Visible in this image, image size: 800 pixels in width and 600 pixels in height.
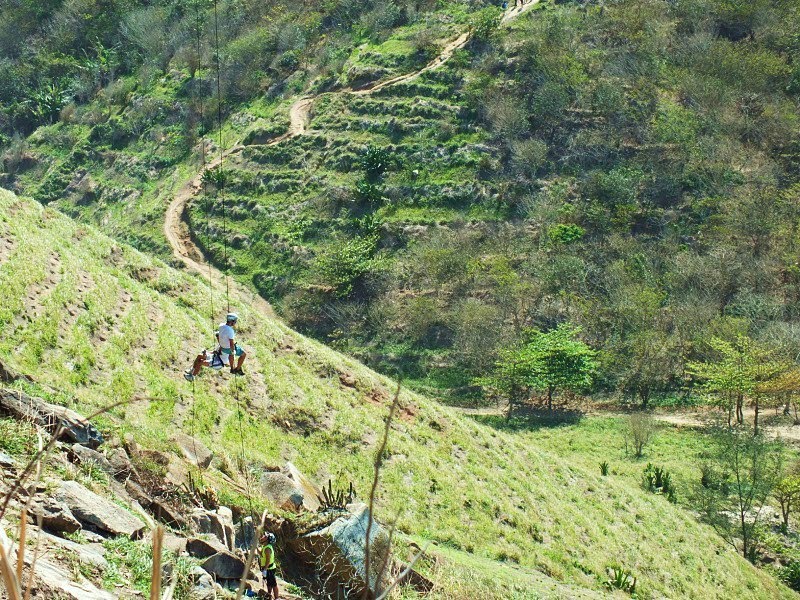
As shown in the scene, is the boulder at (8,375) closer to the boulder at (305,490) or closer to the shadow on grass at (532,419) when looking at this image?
the boulder at (305,490)

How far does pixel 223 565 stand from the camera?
6484 millimetres

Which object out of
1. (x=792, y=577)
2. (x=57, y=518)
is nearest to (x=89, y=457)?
(x=57, y=518)

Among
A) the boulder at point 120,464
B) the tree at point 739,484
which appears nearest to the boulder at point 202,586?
the boulder at point 120,464

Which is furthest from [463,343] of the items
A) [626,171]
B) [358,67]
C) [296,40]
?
[296,40]

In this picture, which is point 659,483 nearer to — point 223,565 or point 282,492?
point 282,492

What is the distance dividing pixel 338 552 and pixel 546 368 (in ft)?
81.0

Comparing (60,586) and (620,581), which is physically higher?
(60,586)

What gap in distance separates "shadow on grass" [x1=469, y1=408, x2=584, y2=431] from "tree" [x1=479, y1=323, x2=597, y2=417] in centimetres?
46

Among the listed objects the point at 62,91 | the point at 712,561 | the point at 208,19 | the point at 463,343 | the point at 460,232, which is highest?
the point at 208,19

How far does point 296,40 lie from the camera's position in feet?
171

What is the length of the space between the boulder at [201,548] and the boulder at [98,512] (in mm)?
412

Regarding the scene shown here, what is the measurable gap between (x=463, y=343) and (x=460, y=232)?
7057 millimetres

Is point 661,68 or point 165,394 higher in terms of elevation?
point 661,68

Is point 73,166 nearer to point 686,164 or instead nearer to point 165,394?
point 686,164
